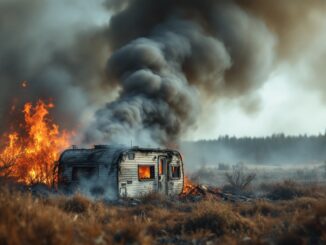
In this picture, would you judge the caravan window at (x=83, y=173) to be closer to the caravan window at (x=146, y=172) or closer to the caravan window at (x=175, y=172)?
the caravan window at (x=146, y=172)

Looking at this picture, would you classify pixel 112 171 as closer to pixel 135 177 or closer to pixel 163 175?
pixel 135 177

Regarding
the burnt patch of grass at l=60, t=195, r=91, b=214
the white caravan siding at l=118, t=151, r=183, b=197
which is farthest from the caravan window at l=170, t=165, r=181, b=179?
the burnt patch of grass at l=60, t=195, r=91, b=214

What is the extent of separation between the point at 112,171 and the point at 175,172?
4.91m

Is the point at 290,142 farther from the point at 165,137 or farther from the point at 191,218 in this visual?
the point at 191,218

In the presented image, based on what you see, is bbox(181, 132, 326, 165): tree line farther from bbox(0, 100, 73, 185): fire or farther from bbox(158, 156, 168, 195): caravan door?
bbox(158, 156, 168, 195): caravan door

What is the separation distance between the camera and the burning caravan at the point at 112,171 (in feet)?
56.3

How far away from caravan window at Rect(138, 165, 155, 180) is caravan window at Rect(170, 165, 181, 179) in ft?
5.16

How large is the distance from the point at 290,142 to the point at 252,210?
111m

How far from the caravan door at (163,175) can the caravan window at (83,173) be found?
3511mm

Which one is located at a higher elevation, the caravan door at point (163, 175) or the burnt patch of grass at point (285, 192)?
the caravan door at point (163, 175)

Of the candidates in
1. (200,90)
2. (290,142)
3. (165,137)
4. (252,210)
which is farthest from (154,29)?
(290,142)

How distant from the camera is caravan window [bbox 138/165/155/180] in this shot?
18.6 m

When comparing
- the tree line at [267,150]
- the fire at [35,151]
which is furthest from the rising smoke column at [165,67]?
the tree line at [267,150]

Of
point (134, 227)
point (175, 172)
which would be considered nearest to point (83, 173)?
point (175, 172)
